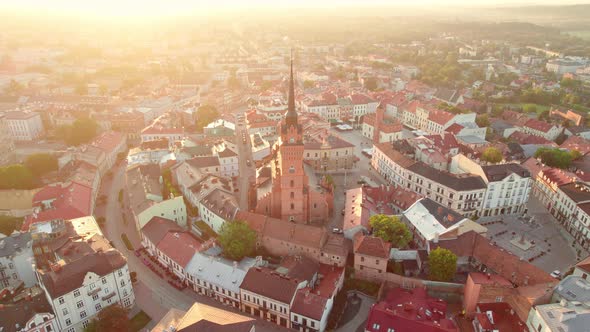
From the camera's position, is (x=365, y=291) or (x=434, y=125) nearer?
(x=365, y=291)

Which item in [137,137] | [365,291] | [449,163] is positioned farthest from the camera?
[137,137]

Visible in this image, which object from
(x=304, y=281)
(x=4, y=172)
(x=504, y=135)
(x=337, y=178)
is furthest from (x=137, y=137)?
(x=504, y=135)

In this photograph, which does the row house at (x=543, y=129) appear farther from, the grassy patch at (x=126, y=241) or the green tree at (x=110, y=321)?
the green tree at (x=110, y=321)

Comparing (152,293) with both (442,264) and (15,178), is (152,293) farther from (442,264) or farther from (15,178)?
(15,178)

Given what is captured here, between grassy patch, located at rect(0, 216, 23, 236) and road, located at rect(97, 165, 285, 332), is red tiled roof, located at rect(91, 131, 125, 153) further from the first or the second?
road, located at rect(97, 165, 285, 332)

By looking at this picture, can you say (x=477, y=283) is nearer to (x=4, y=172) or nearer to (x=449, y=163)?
(x=449, y=163)

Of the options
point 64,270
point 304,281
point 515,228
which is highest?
point 64,270

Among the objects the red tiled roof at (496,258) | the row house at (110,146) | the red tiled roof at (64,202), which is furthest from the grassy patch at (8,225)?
the red tiled roof at (496,258)
